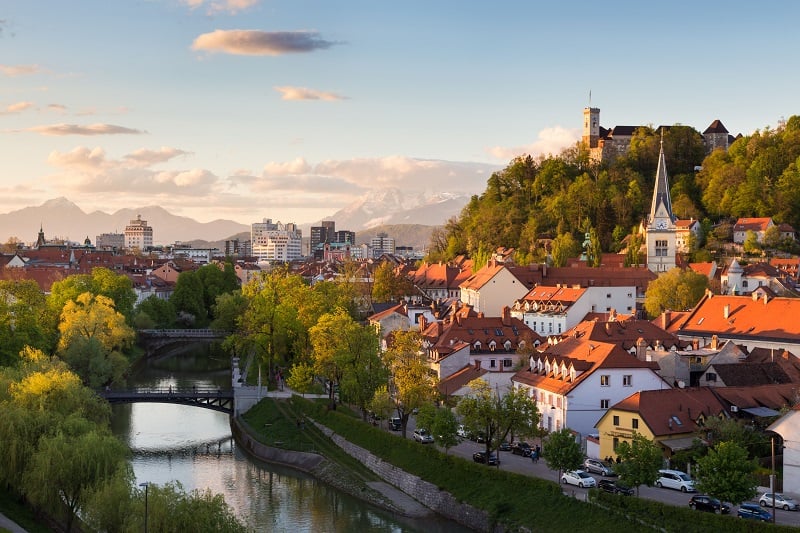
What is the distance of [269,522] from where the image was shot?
39438 millimetres

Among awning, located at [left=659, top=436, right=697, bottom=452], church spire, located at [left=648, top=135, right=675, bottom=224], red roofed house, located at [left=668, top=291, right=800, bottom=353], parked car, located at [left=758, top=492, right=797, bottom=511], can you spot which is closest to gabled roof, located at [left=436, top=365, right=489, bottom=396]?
awning, located at [left=659, top=436, right=697, bottom=452]

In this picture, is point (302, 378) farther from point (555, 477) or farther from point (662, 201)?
point (662, 201)

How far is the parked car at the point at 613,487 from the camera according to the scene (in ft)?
114

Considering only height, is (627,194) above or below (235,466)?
above

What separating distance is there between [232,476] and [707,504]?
23.3 meters

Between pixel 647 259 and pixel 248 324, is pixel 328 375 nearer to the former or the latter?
pixel 248 324

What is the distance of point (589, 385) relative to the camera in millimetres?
45469

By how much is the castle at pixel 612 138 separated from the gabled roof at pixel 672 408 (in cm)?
8901

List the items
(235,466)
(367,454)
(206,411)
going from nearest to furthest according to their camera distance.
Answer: (367,454), (235,466), (206,411)

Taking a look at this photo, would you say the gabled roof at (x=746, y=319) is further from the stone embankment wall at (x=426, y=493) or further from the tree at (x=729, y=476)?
the tree at (x=729, y=476)

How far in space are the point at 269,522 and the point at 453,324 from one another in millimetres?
21462

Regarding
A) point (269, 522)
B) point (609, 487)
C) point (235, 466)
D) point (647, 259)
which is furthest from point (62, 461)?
point (647, 259)

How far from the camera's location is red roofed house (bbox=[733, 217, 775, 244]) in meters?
97.9

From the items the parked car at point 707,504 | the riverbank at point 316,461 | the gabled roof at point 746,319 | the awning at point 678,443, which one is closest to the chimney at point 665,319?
the gabled roof at point 746,319
